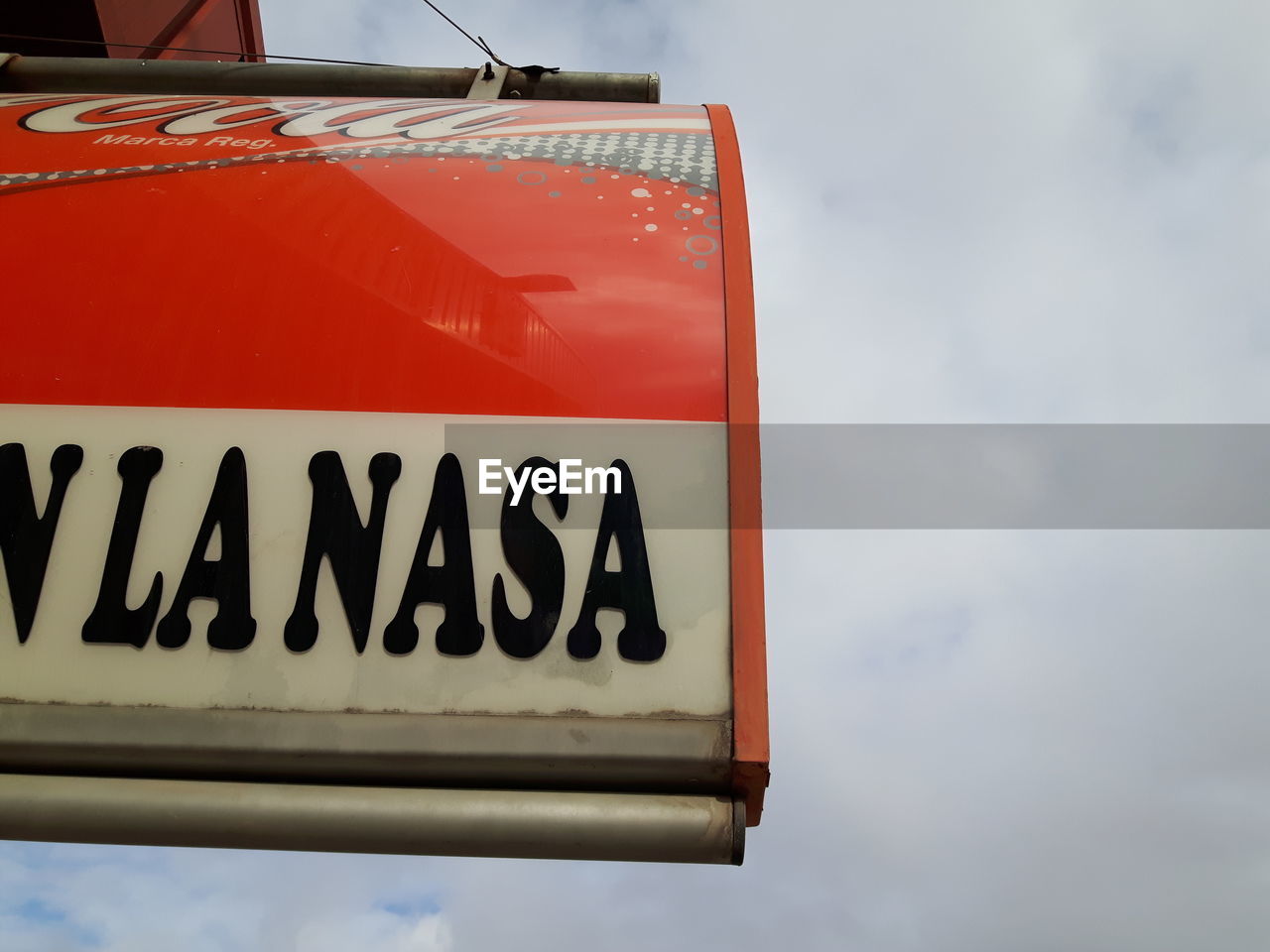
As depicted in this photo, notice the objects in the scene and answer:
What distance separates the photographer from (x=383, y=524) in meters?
1.77

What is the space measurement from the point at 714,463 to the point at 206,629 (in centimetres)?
97

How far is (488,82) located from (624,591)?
7.92ft

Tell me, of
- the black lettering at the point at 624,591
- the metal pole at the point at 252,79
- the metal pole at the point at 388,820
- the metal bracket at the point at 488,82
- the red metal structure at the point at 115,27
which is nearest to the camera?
the metal pole at the point at 388,820

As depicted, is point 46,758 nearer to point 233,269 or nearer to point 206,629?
point 206,629

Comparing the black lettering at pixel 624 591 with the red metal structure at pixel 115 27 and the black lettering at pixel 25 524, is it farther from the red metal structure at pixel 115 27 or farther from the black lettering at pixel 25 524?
the red metal structure at pixel 115 27

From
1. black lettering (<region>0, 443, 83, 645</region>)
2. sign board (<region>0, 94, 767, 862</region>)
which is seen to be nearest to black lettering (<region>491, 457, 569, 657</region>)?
sign board (<region>0, 94, 767, 862</region>)

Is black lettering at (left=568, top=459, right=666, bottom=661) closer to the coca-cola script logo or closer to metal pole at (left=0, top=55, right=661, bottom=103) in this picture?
the coca-cola script logo

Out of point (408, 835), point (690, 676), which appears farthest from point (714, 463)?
point (408, 835)

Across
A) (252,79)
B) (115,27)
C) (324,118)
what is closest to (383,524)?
(324,118)

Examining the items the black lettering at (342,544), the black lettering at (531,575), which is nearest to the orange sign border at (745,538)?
the black lettering at (531,575)

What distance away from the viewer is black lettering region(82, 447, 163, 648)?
171cm

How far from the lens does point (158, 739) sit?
1.64 metres

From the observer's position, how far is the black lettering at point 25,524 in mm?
1746

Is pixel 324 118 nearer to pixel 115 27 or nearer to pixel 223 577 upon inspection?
pixel 223 577
